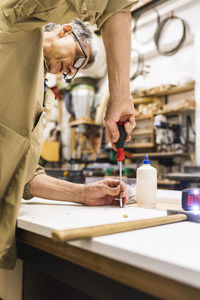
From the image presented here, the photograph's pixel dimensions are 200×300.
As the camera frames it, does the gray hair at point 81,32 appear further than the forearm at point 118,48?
Yes

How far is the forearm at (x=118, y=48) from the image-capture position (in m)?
0.75

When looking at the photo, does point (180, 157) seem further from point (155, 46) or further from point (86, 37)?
point (86, 37)

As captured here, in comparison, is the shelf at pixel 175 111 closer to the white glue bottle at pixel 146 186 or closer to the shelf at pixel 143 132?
the shelf at pixel 143 132

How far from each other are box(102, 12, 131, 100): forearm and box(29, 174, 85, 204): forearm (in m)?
0.51

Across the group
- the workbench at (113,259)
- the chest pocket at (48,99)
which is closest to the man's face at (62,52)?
the chest pocket at (48,99)

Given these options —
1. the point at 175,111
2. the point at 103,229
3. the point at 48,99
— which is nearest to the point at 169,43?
the point at 175,111

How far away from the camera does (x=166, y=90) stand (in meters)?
3.95

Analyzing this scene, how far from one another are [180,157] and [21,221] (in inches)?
132

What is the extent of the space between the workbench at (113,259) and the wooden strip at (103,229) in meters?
0.01

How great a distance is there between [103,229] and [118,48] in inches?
19.0

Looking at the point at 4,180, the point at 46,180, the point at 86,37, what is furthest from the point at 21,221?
the point at 86,37

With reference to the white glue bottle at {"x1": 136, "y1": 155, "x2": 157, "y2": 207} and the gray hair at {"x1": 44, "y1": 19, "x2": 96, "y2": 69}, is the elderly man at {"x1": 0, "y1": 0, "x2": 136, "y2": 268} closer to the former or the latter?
the white glue bottle at {"x1": 136, "y1": 155, "x2": 157, "y2": 207}

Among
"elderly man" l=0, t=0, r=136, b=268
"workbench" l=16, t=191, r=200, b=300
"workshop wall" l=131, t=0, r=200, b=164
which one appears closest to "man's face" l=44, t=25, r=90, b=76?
"elderly man" l=0, t=0, r=136, b=268

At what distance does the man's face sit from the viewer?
1.36 m
